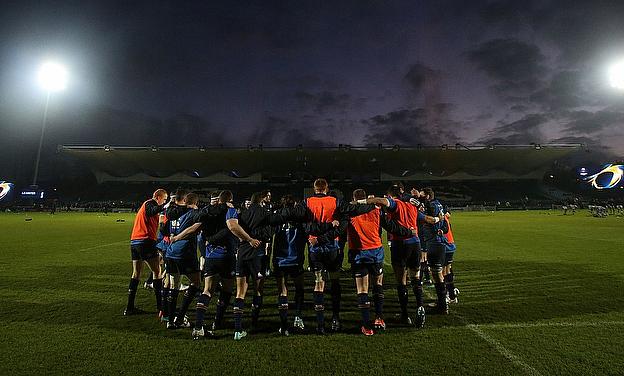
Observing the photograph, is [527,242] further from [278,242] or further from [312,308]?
[278,242]

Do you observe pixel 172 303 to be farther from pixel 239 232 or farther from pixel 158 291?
pixel 239 232

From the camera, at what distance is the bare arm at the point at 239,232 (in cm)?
482

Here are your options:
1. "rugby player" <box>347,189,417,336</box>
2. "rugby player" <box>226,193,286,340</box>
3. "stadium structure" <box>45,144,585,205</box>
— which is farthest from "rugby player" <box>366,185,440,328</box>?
"stadium structure" <box>45,144,585,205</box>

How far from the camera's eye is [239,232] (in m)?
4.82

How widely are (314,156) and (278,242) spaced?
171 feet

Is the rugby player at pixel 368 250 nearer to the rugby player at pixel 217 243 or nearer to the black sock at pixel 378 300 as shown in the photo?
the black sock at pixel 378 300

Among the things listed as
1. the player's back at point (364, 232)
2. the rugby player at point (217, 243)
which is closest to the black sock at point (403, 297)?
the player's back at point (364, 232)

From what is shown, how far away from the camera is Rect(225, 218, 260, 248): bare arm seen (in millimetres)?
4820

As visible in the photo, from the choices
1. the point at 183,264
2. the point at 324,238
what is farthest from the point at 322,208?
the point at 183,264

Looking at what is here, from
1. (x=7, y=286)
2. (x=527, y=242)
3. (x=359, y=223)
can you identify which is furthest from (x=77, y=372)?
(x=527, y=242)

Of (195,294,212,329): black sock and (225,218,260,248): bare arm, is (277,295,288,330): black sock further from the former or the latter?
(195,294,212,329): black sock

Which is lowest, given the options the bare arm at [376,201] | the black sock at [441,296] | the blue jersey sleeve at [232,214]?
the black sock at [441,296]

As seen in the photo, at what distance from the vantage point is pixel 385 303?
255 inches

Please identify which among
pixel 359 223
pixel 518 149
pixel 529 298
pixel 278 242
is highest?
pixel 518 149
